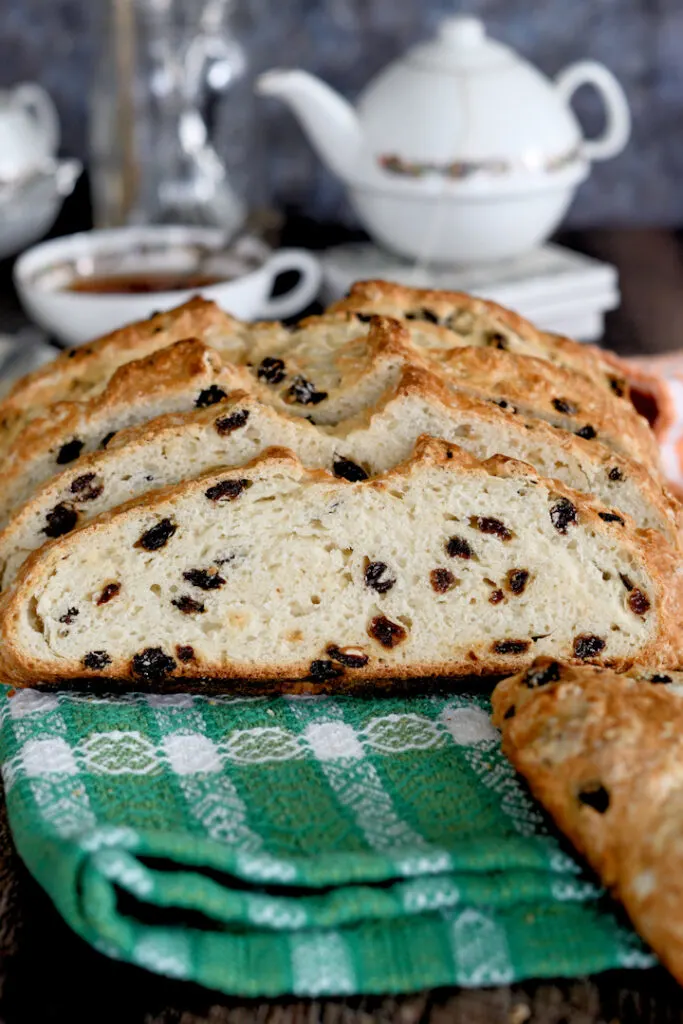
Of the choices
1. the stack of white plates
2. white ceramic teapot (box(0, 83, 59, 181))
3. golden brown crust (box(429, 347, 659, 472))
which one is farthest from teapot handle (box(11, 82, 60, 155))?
golden brown crust (box(429, 347, 659, 472))

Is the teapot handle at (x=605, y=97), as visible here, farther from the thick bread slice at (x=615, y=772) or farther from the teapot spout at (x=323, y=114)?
the thick bread slice at (x=615, y=772)

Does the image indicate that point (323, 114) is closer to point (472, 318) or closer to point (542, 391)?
point (472, 318)

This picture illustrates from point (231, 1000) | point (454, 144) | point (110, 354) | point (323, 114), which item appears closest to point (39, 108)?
point (323, 114)

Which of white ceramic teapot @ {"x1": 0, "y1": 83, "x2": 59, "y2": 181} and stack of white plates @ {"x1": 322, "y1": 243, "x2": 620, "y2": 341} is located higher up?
white ceramic teapot @ {"x1": 0, "y1": 83, "x2": 59, "y2": 181}

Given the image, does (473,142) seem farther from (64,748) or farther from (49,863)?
(49,863)

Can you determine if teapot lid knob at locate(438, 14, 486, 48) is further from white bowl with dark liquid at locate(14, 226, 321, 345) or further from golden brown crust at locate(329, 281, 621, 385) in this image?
golden brown crust at locate(329, 281, 621, 385)
